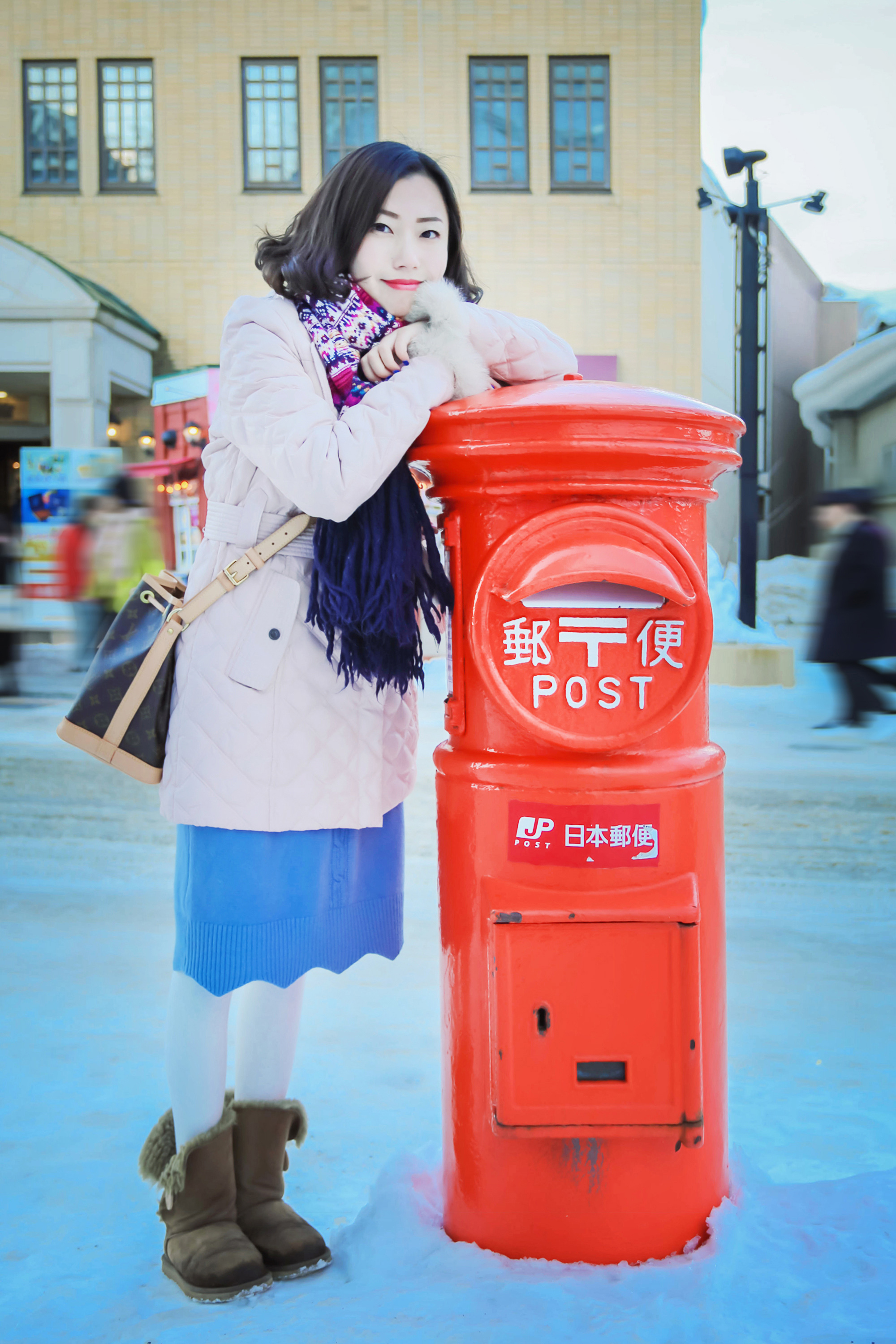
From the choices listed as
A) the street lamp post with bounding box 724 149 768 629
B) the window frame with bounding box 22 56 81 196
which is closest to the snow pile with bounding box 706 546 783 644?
the street lamp post with bounding box 724 149 768 629

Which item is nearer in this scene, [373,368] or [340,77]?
[373,368]

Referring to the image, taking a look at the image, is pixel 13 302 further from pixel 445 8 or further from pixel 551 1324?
pixel 551 1324

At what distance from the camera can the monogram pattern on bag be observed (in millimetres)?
1413

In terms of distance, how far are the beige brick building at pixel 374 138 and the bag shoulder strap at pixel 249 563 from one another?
385 inches

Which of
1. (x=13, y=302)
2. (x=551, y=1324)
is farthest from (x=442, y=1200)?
(x=13, y=302)

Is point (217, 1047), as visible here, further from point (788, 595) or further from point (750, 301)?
point (788, 595)

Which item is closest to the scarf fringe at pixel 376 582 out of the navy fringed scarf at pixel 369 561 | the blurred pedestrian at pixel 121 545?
the navy fringed scarf at pixel 369 561

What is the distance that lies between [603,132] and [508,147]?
1.00 metres

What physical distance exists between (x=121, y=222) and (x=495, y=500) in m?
10.8

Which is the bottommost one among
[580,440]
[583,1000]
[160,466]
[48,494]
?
[583,1000]

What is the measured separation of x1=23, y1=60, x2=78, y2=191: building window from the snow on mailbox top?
11211 millimetres

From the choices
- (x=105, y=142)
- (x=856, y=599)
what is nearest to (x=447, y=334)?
(x=856, y=599)

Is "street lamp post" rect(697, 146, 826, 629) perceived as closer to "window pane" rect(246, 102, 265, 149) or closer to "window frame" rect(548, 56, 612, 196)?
"window frame" rect(548, 56, 612, 196)

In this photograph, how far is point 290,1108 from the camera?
4.96 feet
